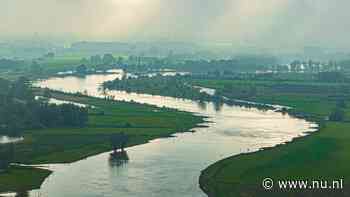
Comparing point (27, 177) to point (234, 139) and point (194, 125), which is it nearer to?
point (234, 139)

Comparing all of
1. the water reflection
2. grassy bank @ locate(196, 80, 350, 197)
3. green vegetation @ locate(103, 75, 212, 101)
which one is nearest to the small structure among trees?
the water reflection

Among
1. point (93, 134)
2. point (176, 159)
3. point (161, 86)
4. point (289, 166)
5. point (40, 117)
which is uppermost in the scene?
point (161, 86)

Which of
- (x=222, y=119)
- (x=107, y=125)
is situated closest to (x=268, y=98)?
(x=222, y=119)

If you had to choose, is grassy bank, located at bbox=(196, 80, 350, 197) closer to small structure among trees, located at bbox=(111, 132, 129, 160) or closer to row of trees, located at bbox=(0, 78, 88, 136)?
small structure among trees, located at bbox=(111, 132, 129, 160)

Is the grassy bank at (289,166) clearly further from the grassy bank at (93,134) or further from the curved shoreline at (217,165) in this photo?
the grassy bank at (93,134)

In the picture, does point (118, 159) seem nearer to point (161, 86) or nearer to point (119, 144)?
point (119, 144)

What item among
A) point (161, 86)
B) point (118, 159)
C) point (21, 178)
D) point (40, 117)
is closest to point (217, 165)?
point (118, 159)
